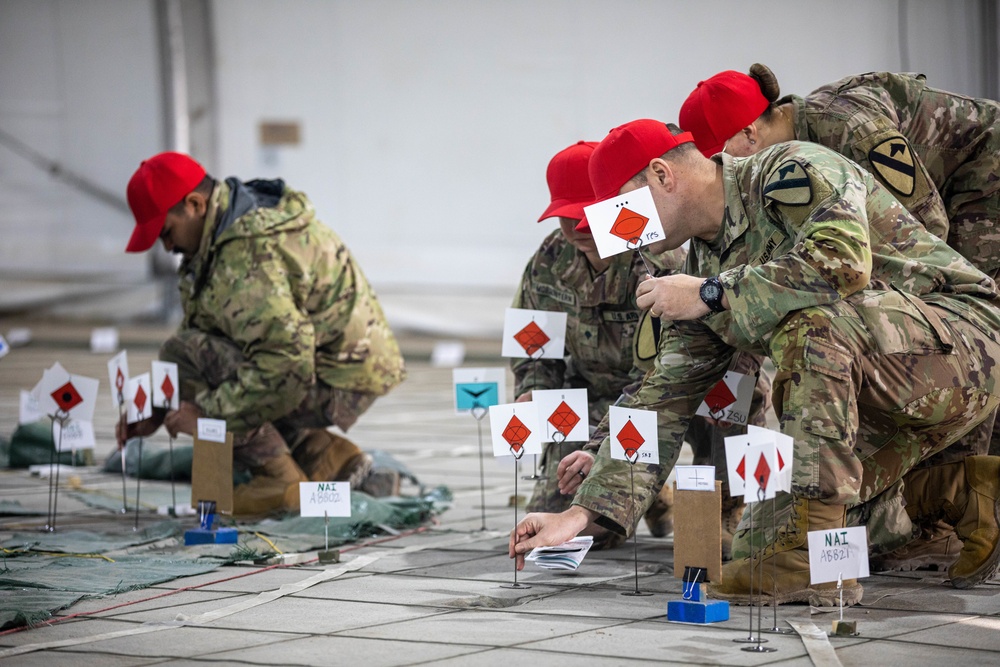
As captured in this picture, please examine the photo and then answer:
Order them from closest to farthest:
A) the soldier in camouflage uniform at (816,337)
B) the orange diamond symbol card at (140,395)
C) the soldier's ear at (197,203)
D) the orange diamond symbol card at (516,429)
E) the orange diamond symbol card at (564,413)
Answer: the soldier in camouflage uniform at (816,337) → the orange diamond symbol card at (516,429) → the orange diamond symbol card at (564,413) → the orange diamond symbol card at (140,395) → the soldier's ear at (197,203)

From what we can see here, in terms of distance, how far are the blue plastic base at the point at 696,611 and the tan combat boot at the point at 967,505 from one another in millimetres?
710

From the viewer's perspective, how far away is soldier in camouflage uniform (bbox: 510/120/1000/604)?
10.1 feet

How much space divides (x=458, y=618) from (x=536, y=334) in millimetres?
1338

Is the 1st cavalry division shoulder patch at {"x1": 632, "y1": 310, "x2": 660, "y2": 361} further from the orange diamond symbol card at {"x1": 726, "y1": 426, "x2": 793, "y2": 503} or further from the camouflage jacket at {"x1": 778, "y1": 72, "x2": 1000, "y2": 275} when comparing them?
the orange diamond symbol card at {"x1": 726, "y1": 426, "x2": 793, "y2": 503}

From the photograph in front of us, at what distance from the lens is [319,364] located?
5.10 metres

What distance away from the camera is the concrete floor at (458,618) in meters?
2.69

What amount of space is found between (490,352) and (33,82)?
17.1 feet

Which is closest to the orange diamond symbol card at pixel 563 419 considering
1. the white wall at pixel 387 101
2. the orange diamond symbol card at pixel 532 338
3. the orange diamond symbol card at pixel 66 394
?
the orange diamond symbol card at pixel 532 338

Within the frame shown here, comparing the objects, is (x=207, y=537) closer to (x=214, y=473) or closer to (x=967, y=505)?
(x=214, y=473)

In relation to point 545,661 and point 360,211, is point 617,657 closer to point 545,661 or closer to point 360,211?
point 545,661

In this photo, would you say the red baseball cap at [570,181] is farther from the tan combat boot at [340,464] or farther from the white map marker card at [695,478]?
the tan combat boot at [340,464]

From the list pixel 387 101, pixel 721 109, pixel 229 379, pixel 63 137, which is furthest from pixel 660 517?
pixel 63 137

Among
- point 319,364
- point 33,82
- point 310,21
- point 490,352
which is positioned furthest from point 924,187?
point 33,82

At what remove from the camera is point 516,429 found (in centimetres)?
357
